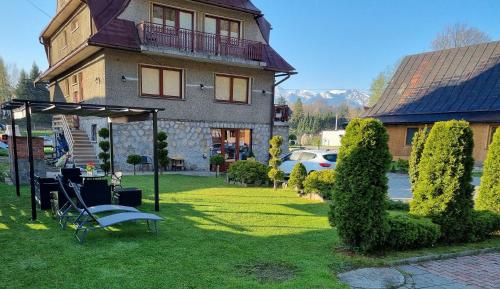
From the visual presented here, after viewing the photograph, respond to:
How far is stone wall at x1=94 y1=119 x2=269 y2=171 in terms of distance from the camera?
46.2 ft

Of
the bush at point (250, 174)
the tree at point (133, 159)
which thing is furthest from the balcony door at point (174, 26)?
the bush at point (250, 174)

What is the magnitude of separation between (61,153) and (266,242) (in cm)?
1600

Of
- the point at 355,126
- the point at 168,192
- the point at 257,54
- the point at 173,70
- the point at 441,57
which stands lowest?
the point at 168,192

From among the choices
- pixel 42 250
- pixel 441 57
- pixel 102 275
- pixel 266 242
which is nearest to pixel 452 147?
pixel 266 242

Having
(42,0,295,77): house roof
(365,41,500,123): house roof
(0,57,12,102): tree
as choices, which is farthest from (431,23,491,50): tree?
(0,57,12,102): tree

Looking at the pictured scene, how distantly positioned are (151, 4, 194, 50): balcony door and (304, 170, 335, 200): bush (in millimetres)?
9100

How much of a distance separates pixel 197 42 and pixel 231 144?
5631 millimetres

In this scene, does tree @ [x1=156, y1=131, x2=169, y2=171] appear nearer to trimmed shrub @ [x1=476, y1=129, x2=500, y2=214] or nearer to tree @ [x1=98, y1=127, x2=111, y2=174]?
tree @ [x1=98, y1=127, x2=111, y2=174]

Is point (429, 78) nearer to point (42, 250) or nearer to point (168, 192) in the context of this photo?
point (168, 192)

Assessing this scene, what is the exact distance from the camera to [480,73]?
20172 mm

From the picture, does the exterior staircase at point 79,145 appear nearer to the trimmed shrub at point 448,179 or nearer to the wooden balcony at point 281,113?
the wooden balcony at point 281,113

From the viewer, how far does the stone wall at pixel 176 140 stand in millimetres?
14078

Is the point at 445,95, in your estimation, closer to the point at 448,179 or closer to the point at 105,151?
the point at 448,179

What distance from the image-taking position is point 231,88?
1688cm
